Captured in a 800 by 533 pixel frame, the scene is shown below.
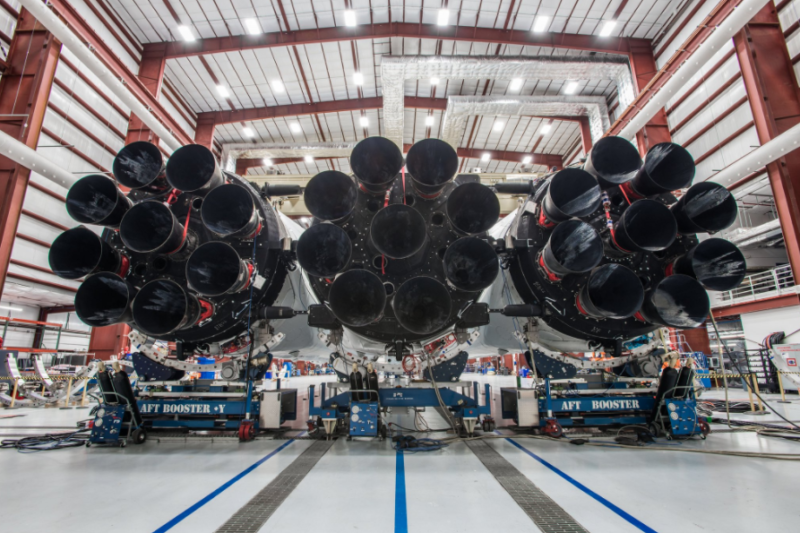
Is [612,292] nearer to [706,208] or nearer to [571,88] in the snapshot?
[706,208]

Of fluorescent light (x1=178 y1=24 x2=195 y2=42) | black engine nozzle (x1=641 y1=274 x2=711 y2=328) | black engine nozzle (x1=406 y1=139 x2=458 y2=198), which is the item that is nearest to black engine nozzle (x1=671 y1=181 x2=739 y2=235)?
black engine nozzle (x1=641 y1=274 x2=711 y2=328)

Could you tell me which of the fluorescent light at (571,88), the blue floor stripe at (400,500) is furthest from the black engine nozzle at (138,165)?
the fluorescent light at (571,88)

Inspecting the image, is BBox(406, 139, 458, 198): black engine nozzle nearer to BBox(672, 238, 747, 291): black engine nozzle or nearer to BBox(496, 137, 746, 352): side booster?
BBox(496, 137, 746, 352): side booster

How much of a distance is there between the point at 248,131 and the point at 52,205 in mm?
6905

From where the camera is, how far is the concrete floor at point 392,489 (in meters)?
2.00

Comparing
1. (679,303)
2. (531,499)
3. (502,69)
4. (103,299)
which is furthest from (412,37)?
(531,499)

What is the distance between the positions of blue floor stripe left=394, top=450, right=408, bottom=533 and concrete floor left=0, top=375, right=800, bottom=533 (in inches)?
0.6

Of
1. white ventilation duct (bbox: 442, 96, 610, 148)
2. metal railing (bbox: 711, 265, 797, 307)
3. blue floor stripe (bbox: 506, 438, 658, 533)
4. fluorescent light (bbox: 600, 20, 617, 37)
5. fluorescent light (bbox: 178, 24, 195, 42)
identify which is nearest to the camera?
blue floor stripe (bbox: 506, 438, 658, 533)

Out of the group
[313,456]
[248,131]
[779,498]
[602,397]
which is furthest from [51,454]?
[248,131]

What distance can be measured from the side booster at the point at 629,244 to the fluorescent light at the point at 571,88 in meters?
11.8

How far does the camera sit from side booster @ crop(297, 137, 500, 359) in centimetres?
265

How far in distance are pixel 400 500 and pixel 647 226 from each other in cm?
263

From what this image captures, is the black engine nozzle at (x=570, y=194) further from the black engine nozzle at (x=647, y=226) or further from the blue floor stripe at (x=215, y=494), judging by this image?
the blue floor stripe at (x=215, y=494)

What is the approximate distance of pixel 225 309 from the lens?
342cm
